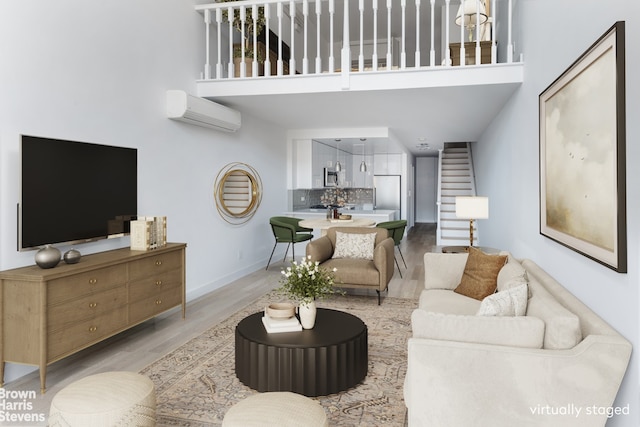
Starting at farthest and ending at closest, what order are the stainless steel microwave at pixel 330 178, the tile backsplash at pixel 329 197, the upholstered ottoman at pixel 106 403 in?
the stainless steel microwave at pixel 330 178 < the tile backsplash at pixel 329 197 < the upholstered ottoman at pixel 106 403

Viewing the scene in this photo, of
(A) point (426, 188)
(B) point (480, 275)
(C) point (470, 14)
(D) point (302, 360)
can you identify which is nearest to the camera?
(D) point (302, 360)

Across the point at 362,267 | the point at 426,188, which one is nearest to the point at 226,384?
the point at 362,267

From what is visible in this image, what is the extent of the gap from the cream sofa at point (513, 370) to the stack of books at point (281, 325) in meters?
1.11

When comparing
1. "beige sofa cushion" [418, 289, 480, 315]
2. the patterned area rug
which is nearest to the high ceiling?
"beige sofa cushion" [418, 289, 480, 315]

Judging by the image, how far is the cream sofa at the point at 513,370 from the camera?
1.90 m

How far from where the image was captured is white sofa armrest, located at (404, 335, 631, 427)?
6.21 feet

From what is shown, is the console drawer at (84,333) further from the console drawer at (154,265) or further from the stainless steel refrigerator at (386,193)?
the stainless steel refrigerator at (386,193)

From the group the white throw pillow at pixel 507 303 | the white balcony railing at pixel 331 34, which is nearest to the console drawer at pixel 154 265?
the white balcony railing at pixel 331 34

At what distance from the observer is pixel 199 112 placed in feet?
16.5

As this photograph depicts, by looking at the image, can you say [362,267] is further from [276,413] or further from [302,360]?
[276,413]

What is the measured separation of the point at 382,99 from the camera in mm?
5441

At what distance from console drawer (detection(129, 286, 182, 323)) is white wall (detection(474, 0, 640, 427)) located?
3.30 m

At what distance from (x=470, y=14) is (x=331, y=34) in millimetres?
1629

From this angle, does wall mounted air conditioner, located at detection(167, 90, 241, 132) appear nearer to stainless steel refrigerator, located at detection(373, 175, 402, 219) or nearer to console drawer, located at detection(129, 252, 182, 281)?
console drawer, located at detection(129, 252, 182, 281)
